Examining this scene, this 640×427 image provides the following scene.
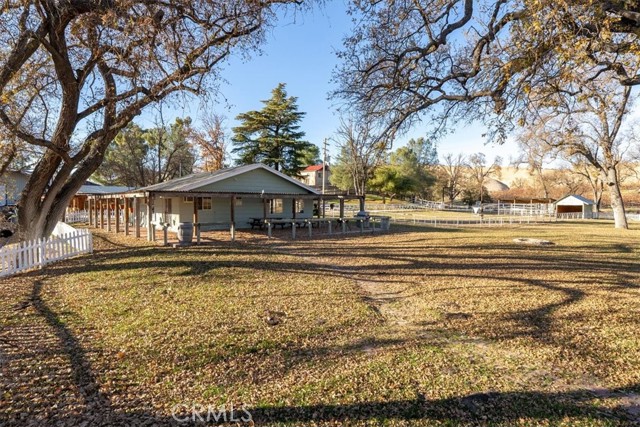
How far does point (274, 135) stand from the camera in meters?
40.1

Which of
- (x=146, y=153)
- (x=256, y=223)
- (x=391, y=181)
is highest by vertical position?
(x=146, y=153)

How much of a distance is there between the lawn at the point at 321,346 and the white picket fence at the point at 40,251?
576mm

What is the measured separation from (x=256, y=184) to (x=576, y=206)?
44.4 m

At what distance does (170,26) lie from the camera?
A: 755 cm

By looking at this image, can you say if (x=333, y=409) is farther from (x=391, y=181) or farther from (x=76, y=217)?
(x=391, y=181)

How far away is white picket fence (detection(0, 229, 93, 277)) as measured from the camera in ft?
29.2

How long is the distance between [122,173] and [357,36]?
44.6 metres

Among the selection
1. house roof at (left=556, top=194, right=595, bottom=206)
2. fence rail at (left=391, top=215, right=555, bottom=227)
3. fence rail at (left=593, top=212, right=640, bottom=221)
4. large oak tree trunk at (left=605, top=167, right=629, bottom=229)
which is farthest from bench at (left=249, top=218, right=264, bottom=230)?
fence rail at (left=593, top=212, right=640, bottom=221)

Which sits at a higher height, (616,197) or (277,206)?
(616,197)

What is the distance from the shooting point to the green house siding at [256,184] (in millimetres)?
19375
